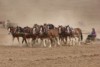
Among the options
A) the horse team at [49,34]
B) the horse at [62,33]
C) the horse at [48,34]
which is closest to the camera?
the horse at [48,34]

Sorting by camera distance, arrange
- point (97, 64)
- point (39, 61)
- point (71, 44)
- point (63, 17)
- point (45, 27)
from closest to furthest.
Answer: point (97, 64)
point (39, 61)
point (45, 27)
point (71, 44)
point (63, 17)

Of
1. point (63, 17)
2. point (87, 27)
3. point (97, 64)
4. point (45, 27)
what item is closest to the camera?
point (97, 64)

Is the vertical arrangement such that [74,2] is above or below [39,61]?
above

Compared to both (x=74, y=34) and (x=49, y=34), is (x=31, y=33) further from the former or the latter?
(x=74, y=34)

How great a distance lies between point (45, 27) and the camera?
1118 inches

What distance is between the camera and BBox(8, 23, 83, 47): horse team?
2853 centimetres

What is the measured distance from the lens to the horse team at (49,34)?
28531 millimetres

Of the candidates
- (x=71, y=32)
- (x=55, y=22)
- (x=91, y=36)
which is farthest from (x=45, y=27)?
(x=55, y=22)

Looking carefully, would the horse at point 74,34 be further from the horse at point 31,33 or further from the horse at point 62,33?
the horse at point 31,33

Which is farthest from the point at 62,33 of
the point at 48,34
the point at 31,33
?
the point at 31,33

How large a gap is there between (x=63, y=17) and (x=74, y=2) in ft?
24.4

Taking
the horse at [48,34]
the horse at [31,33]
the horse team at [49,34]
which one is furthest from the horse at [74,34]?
the horse at [31,33]

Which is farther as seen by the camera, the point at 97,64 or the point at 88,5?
the point at 88,5

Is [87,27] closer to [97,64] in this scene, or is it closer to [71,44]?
[71,44]
